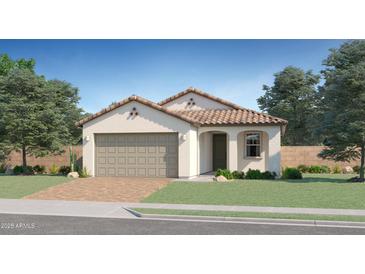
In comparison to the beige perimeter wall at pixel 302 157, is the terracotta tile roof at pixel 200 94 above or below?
above

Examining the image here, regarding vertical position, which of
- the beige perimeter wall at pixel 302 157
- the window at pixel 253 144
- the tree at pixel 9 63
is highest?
the tree at pixel 9 63

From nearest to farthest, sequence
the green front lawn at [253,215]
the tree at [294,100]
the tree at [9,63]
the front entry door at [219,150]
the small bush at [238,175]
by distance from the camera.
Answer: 1. the green front lawn at [253,215]
2. the small bush at [238,175]
3. the front entry door at [219,150]
4. the tree at [294,100]
5. the tree at [9,63]

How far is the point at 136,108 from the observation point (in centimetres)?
2203

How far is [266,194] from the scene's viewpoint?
50.4 ft

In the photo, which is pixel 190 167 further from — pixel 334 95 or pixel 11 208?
pixel 11 208

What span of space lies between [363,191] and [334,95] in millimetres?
6658

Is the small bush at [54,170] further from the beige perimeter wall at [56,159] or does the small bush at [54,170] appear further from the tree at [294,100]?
the tree at [294,100]

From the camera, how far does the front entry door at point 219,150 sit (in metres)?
26.6

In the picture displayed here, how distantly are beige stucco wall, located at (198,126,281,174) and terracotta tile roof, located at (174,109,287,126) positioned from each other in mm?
389

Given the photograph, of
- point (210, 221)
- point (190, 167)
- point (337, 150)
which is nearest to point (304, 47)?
point (337, 150)

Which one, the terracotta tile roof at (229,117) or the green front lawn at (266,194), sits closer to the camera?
the green front lawn at (266,194)

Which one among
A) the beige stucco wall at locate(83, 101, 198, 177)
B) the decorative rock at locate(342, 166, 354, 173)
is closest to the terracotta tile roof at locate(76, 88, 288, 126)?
the beige stucco wall at locate(83, 101, 198, 177)

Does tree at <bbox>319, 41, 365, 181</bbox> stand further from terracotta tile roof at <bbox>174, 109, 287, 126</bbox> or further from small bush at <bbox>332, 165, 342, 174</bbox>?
small bush at <bbox>332, 165, 342, 174</bbox>

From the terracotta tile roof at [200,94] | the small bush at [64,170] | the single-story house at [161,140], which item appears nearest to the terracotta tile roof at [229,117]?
the single-story house at [161,140]
